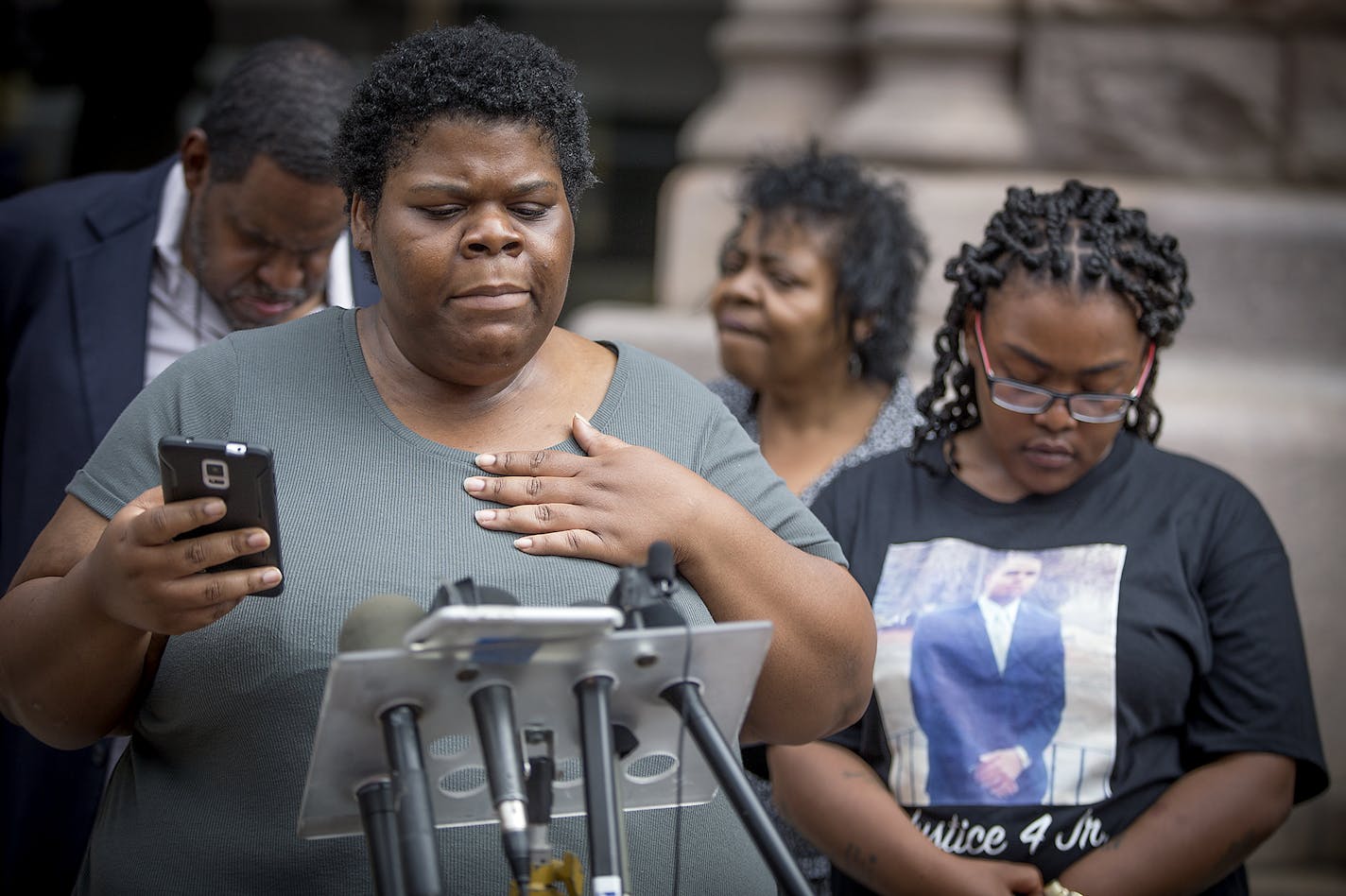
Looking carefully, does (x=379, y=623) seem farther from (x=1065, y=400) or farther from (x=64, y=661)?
(x=1065, y=400)

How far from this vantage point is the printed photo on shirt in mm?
2969

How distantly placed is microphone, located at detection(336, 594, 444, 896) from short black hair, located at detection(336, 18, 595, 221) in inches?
30.6

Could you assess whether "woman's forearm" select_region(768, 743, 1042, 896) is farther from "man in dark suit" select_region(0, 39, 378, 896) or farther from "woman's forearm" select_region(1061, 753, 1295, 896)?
"man in dark suit" select_region(0, 39, 378, 896)

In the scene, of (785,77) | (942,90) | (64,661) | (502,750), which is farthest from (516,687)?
(785,77)

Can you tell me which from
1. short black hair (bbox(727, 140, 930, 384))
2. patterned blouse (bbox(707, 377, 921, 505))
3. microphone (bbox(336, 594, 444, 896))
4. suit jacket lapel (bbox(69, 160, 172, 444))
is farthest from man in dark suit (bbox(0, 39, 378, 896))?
microphone (bbox(336, 594, 444, 896))

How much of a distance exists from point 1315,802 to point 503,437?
10.4 feet

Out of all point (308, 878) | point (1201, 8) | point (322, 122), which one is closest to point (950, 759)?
point (308, 878)

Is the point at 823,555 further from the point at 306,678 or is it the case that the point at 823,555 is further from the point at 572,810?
the point at 306,678

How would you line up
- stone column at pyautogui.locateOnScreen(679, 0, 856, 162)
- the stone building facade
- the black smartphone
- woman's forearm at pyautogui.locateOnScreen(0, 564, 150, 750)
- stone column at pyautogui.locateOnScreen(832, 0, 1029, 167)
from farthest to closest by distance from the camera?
stone column at pyautogui.locateOnScreen(679, 0, 856, 162)
stone column at pyautogui.locateOnScreen(832, 0, 1029, 167)
the stone building facade
woman's forearm at pyautogui.locateOnScreen(0, 564, 150, 750)
the black smartphone

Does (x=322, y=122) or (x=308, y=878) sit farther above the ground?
(x=322, y=122)

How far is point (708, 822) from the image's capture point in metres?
2.34

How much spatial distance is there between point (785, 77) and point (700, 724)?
13.5ft

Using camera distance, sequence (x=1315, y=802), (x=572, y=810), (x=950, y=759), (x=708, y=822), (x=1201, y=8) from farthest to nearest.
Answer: (x=1201, y=8) → (x=1315, y=802) → (x=950, y=759) → (x=708, y=822) → (x=572, y=810)

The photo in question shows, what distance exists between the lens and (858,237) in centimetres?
425
